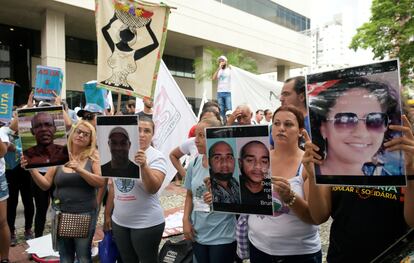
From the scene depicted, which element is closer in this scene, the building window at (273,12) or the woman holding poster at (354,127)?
the woman holding poster at (354,127)

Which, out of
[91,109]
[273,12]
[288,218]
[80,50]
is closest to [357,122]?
[288,218]

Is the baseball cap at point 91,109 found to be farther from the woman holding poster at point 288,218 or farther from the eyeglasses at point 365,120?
the eyeglasses at point 365,120

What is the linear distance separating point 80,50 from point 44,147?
22088 mm

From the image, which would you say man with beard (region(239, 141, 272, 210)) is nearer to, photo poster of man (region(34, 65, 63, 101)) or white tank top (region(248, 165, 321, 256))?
white tank top (region(248, 165, 321, 256))

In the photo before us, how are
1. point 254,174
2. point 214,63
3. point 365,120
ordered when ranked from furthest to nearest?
1. point 214,63
2. point 254,174
3. point 365,120

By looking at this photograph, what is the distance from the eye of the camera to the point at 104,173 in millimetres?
2873

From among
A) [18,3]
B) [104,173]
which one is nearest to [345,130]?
[104,173]

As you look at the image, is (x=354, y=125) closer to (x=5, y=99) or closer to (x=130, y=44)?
(x=130, y=44)

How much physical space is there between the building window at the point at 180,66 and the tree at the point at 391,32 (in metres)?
14.0

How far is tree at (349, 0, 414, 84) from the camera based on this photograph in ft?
57.5

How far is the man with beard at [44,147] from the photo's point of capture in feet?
10.3

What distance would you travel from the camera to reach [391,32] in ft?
60.5


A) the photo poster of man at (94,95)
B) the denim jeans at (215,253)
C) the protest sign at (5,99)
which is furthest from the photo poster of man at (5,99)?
the denim jeans at (215,253)

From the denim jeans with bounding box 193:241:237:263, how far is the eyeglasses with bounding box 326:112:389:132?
1461 millimetres
